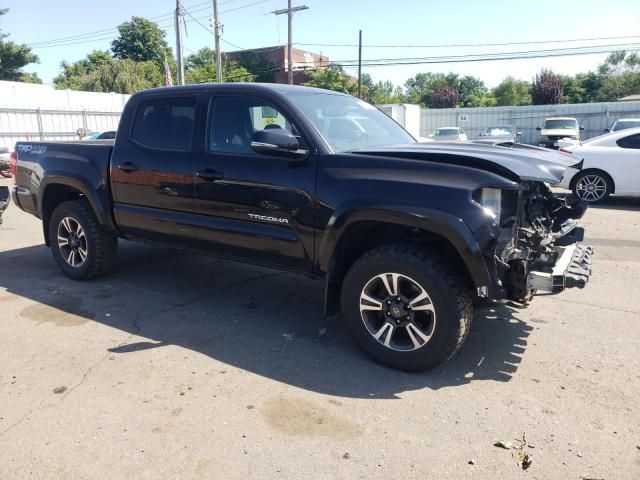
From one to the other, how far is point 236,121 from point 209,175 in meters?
0.51

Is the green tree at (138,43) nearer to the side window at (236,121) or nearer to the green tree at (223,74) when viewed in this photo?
the green tree at (223,74)

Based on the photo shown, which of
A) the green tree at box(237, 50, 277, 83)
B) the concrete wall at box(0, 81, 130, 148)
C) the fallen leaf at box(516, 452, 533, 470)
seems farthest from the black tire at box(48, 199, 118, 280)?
the green tree at box(237, 50, 277, 83)

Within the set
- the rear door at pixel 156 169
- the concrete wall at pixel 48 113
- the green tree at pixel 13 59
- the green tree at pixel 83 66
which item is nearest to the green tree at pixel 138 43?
the green tree at pixel 83 66

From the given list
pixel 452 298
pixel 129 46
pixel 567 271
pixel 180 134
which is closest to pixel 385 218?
pixel 452 298

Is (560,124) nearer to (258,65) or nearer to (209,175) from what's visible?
(209,175)

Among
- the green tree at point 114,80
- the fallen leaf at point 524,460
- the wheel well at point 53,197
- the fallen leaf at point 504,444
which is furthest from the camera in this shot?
the green tree at point 114,80

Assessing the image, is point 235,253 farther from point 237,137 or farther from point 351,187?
point 351,187

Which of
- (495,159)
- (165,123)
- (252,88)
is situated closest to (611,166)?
(495,159)

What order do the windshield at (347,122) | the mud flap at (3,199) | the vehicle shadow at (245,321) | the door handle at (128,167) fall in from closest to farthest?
the vehicle shadow at (245,321), the windshield at (347,122), the door handle at (128,167), the mud flap at (3,199)

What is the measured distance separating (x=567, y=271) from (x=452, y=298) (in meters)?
0.82

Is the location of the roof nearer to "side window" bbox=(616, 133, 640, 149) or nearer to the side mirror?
the side mirror

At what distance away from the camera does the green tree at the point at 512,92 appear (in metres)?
69.0

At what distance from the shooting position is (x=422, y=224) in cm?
337

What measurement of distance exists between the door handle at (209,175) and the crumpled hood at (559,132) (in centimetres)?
2206
